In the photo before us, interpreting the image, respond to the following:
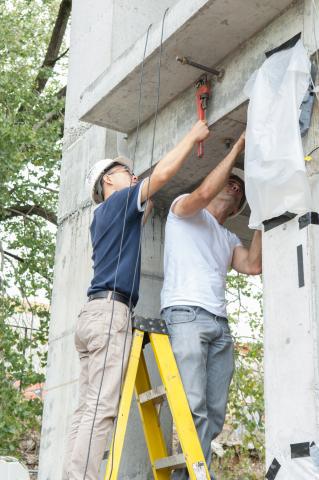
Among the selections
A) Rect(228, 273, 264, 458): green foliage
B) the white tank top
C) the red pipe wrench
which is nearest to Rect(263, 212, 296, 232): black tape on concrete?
the white tank top

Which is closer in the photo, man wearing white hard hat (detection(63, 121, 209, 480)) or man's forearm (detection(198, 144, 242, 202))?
man wearing white hard hat (detection(63, 121, 209, 480))

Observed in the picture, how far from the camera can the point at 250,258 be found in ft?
16.2

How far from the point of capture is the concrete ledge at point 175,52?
447cm

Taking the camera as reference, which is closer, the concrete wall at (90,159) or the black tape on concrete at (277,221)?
the black tape on concrete at (277,221)

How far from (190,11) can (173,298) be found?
1.69 meters

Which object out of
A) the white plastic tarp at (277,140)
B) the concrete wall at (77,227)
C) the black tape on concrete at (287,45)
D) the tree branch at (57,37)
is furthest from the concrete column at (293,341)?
the tree branch at (57,37)

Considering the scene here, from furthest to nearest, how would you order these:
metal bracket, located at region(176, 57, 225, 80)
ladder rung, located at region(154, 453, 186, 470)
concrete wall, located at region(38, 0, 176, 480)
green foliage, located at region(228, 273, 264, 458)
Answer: green foliage, located at region(228, 273, 264, 458), concrete wall, located at region(38, 0, 176, 480), metal bracket, located at region(176, 57, 225, 80), ladder rung, located at region(154, 453, 186, 470)

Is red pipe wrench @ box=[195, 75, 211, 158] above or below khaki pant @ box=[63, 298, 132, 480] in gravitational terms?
above

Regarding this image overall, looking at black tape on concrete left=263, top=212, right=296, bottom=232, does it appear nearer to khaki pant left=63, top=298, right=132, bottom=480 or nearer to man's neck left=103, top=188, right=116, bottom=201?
khaki pant left=63, top=298, right=132, bottom=480

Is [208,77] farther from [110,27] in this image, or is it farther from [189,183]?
[110,27]

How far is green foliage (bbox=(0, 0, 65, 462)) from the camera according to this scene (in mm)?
11148

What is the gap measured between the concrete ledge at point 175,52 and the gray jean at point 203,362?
156cm

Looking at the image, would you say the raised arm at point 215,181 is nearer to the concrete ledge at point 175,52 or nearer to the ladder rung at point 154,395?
the concrete ledge at point 175,52

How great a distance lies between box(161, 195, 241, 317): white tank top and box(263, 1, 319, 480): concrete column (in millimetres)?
741
